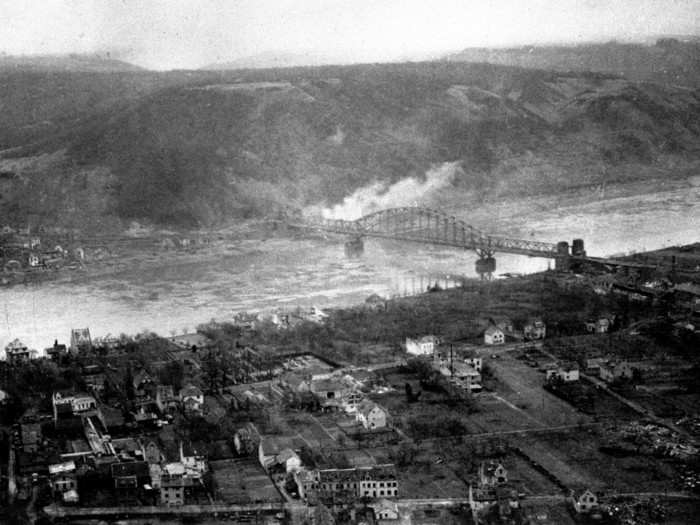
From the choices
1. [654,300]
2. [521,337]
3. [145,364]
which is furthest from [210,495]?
[654,300]

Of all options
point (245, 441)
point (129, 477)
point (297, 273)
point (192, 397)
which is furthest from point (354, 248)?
point (129, 477)

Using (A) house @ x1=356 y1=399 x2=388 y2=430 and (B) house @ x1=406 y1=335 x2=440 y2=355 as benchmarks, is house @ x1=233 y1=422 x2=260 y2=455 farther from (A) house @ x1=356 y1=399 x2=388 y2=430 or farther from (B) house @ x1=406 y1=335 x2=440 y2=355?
(B) house @ x1=406 y1=335 x2=440 y2=355

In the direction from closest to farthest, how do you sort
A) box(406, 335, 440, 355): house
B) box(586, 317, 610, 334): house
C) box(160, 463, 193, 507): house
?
box(160, 463, 193, 507): house, box(406, 335, 440, 355): house, box(586, 317, 610, 334): house

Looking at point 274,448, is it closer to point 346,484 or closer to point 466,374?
point 346,484

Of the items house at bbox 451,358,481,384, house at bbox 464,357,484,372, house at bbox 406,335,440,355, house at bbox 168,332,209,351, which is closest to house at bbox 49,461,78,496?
house at bbox 168,332,209,351

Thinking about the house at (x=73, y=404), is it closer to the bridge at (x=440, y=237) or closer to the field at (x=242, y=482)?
the field at (x=242, y=482)

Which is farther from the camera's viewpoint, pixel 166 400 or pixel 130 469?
pixel 166 400

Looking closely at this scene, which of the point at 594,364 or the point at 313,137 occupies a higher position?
→ the point at 313,137
